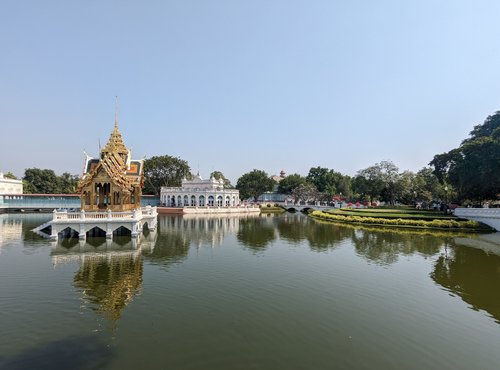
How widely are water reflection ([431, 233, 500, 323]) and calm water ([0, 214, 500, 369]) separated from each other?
98mm

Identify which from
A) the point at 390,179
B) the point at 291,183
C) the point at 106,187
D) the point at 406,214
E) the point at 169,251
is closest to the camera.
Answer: the point at 169,251

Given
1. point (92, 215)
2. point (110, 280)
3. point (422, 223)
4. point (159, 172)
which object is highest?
point (159, 172)

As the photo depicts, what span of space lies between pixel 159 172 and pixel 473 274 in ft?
249

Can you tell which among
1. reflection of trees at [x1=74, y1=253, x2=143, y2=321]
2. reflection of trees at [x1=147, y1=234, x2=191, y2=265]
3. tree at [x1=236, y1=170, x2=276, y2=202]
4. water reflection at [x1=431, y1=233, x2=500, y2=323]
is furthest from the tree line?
reflection of trees at [x1=74, y1=253, x2=143, y2=321]

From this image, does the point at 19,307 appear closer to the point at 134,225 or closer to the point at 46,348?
the point at 46,348

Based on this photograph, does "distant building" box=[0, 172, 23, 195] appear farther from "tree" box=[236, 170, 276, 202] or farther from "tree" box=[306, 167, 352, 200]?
"tree" box=[306, 167, 352, 200]

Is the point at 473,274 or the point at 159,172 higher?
the point at 159,172

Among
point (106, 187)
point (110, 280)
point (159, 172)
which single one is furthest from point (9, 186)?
point (110, 280)

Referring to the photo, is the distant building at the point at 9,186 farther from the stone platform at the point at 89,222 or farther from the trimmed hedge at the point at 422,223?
the trimmed hedge at the point at 422,223

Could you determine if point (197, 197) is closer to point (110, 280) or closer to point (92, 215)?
point (92, 215)

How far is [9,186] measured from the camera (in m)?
71.7

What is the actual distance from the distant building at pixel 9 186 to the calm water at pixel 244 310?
63.6 metres

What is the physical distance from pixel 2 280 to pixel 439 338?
1715 centimetres

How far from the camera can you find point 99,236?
2575 centimetres
